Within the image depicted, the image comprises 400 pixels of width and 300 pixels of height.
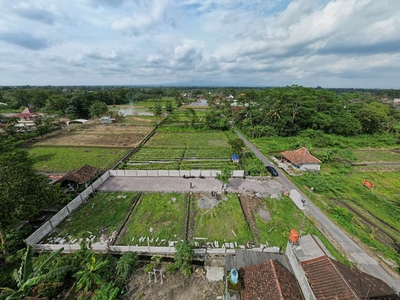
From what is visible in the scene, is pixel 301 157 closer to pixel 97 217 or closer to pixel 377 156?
pixel 377 156

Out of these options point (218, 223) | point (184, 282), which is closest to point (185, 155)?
point (218, 223)

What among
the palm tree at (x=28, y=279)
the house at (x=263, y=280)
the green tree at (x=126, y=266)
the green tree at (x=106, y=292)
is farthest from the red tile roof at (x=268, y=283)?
the palm tree at (x=28, y=279)

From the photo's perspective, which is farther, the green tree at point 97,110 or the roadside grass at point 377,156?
the green tree at point 97,110

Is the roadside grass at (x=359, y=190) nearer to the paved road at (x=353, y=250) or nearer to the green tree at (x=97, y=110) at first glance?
the paved road at (x=353, y=250)

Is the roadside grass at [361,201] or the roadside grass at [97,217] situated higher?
the roadside grass at [97,217]

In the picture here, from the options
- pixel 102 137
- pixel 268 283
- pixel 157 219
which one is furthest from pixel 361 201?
pixel 102 137

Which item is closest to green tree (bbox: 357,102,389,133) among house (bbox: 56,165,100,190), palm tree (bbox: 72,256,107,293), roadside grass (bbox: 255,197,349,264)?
roadside grass (bbox: 255,197,349,264)

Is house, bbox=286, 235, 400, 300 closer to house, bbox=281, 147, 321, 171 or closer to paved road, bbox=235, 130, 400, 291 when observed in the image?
paved road, bbox=235, 130, 400, 291
